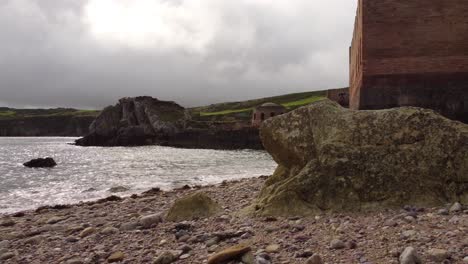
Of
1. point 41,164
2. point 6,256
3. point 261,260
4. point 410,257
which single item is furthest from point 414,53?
point 41,164

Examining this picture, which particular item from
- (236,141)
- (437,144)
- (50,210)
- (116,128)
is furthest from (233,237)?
(116,128)

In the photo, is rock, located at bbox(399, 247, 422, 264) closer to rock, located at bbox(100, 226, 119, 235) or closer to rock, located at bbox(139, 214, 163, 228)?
rock, located at bbox(139, 214, 163, 228)

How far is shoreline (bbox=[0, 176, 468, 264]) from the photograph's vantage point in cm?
566

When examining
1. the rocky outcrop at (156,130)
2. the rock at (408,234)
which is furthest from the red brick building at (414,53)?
the rocky outcrop at (156,130)

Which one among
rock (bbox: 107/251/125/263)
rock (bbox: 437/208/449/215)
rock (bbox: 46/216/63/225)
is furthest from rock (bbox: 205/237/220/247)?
rock (bbox: 46/216/63/225)

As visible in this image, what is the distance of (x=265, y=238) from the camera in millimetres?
6766

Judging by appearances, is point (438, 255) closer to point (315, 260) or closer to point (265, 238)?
point (315, 260)

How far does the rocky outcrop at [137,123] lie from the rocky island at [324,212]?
276 feet

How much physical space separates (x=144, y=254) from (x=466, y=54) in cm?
2565

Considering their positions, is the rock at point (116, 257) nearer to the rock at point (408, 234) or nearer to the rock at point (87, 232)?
the rock at point (87, 232)

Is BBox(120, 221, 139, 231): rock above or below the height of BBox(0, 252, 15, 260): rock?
above

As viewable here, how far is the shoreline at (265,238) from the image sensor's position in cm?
566

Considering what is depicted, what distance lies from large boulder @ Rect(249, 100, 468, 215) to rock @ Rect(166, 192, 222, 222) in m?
1.14

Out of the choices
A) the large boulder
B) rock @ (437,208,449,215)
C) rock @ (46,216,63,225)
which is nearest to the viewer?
rock @ (437,208,449,215)
